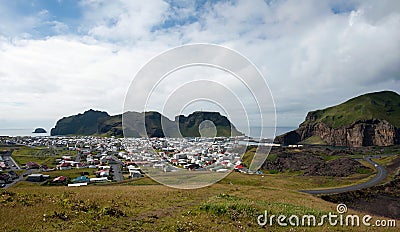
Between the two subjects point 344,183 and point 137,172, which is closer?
point 344,183

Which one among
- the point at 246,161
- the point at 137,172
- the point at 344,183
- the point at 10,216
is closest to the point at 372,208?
the point at 344,183

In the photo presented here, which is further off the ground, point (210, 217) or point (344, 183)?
point (210, 217)

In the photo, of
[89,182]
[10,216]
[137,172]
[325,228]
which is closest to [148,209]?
[10,216]

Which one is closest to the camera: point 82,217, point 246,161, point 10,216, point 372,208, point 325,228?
point 10,216

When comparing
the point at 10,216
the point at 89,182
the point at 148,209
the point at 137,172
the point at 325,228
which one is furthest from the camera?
the point at 137,172

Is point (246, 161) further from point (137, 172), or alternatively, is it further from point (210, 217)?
point (210, 217)

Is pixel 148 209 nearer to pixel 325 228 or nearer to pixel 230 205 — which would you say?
pixel 230 205

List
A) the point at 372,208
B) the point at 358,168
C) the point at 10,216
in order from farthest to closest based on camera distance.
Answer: the point at 358,168 < the point at 372,208 < the point at 10,216

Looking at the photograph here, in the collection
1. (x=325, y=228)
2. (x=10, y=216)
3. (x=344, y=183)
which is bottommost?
(x=344, y=183)

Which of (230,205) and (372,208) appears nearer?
(230,205)
